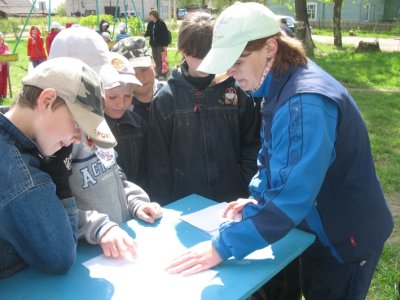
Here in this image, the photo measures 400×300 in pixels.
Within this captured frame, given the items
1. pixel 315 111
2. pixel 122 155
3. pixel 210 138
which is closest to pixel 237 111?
pixel 210 138

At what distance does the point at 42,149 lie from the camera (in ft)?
4.03

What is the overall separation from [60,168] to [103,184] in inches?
12.1

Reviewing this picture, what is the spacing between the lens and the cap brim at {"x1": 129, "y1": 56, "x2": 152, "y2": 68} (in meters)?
2.40

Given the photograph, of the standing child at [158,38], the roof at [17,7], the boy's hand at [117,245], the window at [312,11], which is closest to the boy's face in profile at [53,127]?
the boy's hand at [117,245]

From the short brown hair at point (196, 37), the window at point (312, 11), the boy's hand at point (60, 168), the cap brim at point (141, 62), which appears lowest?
the boy's hand at point (60, 168)

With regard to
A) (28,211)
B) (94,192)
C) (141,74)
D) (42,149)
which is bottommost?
(94,192)

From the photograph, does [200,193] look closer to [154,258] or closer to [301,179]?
[154,258]

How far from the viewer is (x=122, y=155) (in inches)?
84.9

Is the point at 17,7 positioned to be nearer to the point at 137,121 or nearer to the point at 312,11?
the point at 312,11

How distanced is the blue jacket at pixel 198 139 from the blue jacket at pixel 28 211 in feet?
3.36

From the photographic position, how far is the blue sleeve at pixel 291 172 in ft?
4.07

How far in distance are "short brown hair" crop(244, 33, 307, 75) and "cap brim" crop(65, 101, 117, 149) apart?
55 centimetres

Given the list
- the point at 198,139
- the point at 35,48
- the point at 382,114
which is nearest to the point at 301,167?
the point at 198,139

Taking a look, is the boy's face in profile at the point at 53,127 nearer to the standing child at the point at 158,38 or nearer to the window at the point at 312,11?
the standing child at the point at 158,38
